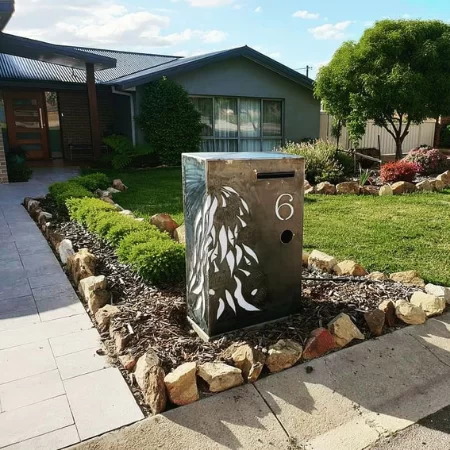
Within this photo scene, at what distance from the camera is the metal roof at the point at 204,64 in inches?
466

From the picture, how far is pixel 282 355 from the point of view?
251 centimetres

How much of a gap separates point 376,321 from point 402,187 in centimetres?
595

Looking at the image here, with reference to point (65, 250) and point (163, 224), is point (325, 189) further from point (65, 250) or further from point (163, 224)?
point (65, 250)

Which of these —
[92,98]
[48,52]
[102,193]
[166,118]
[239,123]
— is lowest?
[102,193]

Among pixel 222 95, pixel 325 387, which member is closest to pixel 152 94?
pixel 222 95

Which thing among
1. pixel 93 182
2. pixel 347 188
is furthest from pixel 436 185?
pixel 93 182

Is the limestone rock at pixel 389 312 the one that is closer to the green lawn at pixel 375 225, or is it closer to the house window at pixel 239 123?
the green lawn at pixel 375 225

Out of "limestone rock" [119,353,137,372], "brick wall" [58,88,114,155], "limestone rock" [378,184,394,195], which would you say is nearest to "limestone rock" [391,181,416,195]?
"limestone rock" [378,184,394,195]

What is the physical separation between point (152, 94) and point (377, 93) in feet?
20.6

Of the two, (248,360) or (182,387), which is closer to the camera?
(182,387)

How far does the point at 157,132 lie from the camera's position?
12.2 metres

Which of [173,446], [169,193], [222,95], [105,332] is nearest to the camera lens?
[173,446]

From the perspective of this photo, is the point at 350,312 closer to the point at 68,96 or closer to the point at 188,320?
the point at 188,320

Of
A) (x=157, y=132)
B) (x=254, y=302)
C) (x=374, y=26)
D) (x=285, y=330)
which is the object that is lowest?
(x=285, y=330)
